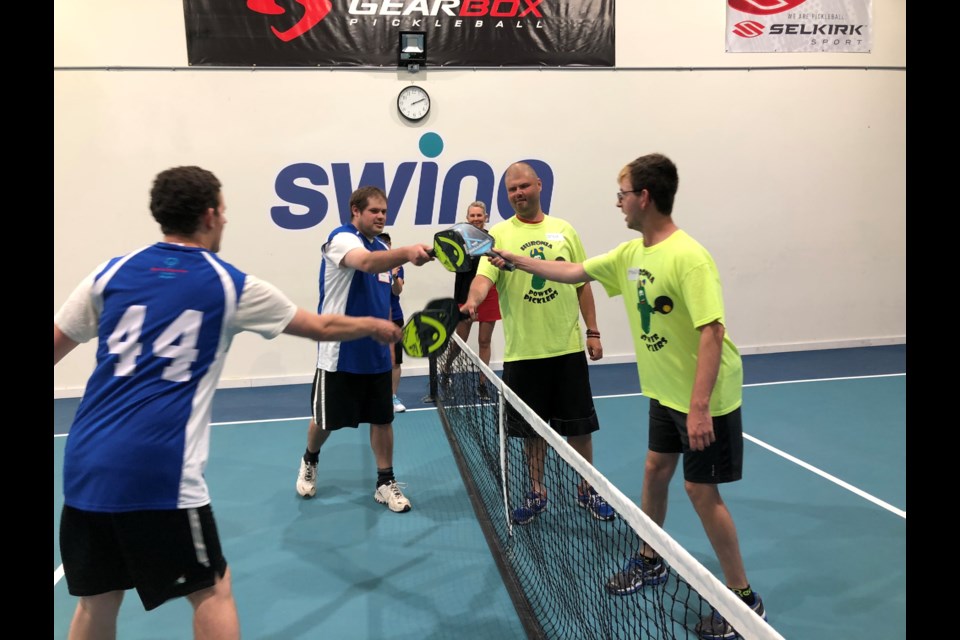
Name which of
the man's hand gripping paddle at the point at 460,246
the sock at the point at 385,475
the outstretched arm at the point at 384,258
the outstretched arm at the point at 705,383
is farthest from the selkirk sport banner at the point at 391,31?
the outstretched arm at the point at 705,383

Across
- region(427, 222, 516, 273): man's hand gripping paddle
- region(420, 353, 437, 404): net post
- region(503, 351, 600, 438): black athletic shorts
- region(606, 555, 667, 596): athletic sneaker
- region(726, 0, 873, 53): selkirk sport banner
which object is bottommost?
region(606, 555, 667, 596): athletic sneaker

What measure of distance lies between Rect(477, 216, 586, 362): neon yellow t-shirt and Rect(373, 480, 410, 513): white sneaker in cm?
120

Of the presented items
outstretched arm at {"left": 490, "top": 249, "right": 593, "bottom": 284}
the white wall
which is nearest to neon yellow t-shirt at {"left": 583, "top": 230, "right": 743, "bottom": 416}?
outstretched arm at {"left": 490, "top": 249, "right": 593, "bottom": 284}

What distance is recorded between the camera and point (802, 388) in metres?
6.73

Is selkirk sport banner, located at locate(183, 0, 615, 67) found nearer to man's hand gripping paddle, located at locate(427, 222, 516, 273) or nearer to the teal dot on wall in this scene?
the teal dot on wall

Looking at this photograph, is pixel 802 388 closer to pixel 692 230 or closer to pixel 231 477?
pixel 692 230

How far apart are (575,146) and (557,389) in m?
4.89

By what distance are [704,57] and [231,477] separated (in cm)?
705

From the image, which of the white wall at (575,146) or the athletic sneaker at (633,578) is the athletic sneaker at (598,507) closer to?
the athletic sneaker at (633,578)

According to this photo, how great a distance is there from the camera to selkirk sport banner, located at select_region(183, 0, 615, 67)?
23.5 feet

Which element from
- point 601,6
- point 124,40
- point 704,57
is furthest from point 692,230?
point 124,40

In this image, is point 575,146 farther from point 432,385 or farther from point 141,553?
point 141,553

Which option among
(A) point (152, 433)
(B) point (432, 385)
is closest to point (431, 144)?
(B) point (432, 385)

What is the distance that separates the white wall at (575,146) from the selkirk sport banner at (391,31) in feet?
0.55
